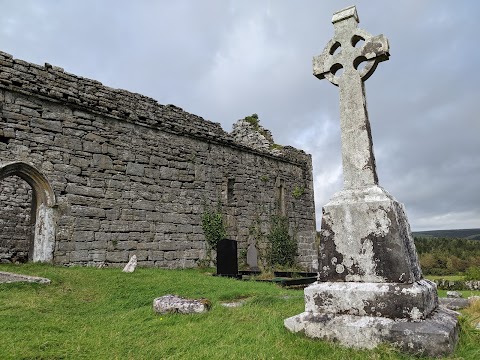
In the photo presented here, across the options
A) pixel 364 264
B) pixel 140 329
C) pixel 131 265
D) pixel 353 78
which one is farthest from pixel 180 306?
pixel 131 265

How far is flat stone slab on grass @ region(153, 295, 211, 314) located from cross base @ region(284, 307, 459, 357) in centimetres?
156

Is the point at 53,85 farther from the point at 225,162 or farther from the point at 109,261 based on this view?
the point at 225,162

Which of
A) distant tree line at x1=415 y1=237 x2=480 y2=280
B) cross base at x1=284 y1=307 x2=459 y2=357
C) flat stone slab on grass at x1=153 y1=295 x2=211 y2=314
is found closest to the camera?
cross base at x1=284 y1=307 x2=459 y2=357

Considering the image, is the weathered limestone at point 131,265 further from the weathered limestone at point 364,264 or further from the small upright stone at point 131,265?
the weathered limestone at point 364,264

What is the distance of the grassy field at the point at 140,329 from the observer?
116 inches

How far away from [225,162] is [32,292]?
818 cm

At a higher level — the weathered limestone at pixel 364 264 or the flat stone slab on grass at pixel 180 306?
the weathered limestone at pixel 364 264

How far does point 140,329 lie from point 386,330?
2612mm

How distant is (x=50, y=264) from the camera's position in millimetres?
8336

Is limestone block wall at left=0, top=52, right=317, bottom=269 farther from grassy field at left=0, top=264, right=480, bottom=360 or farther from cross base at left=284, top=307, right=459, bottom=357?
cross base at left=284, top=307, right=459, bottom=357

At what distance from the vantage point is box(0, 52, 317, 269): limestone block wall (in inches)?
339

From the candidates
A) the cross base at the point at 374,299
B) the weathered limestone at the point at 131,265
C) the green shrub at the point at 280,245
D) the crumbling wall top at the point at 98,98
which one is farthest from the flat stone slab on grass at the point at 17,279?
the green shrub at the point at 280,245

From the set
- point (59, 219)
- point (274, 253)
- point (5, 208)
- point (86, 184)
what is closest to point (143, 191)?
point (86, 184)

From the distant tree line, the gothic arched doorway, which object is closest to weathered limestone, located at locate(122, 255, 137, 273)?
the gothic arched doorway
